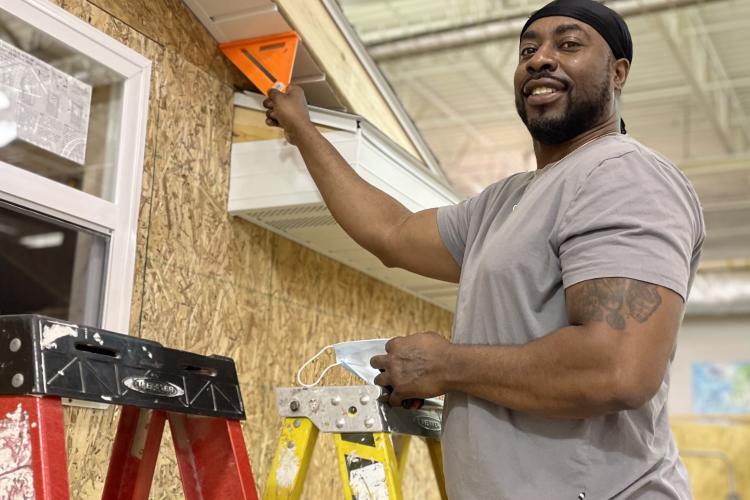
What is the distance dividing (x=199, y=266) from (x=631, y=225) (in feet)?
6.20

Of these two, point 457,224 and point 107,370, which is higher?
point 457,224

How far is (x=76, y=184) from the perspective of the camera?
2.77 m

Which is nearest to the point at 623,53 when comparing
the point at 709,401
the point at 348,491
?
the point at 348,491

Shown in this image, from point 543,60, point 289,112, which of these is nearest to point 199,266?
point 289,112

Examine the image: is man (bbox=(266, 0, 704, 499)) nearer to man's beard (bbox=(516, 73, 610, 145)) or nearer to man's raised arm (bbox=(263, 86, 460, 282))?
man's beard (bbox=(516, 73, 610, 145))

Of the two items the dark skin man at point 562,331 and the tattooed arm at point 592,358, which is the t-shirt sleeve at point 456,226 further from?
the tattooed arm at point 592,358

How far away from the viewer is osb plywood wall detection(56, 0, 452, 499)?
2.83 meters

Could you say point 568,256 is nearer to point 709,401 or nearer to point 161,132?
point 161,132

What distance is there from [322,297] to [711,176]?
26.7 feet

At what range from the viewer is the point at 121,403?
156 centimetres

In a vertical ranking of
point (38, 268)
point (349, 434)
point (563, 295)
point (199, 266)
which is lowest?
point (349, 434)

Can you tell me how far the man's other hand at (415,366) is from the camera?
5.66ft

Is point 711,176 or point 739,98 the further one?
point 711,176

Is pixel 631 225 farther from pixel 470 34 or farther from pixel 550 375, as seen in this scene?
pixel 470 34
